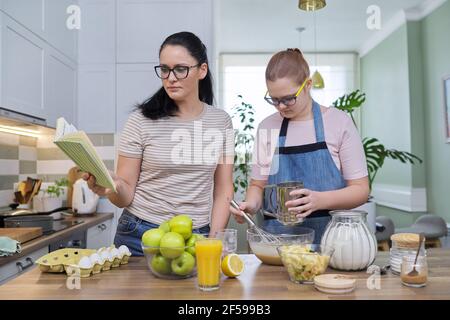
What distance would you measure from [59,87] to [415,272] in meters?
2.63

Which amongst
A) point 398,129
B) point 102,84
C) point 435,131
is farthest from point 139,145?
point 398,129

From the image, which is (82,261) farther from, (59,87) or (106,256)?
(59,87)

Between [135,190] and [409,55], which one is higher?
[409,55]

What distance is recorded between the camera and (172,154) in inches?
60.2

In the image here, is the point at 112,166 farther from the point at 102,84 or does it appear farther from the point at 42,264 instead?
the point at 42,264

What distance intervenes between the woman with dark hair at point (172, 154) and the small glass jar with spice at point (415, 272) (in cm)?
72

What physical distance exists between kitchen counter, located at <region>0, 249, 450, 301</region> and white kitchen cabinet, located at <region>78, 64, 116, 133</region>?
214cm

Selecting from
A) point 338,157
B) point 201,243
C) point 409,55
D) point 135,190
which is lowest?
point 201,243

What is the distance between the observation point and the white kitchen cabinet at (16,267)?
1720mm

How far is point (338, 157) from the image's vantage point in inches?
60.9

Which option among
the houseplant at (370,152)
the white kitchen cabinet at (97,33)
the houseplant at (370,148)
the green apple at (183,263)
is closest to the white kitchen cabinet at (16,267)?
the green apple at (183,263)

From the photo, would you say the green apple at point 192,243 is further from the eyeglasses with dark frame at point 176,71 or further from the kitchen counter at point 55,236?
the kitchen counter at point 55,236

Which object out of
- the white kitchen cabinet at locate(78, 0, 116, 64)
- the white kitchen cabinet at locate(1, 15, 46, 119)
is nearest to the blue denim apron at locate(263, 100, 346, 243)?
the white kitchen cabinet at locate(1, 15, 46, 119)
